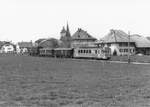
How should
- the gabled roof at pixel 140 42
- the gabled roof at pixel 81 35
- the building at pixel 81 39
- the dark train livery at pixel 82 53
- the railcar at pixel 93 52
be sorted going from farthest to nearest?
the gabled roof at pixel 81 35
the building at pixel 81 39
the gabled roof at pixel 140 42
the dark train livery at pixel 82 53
the railcar at pixel 93 52

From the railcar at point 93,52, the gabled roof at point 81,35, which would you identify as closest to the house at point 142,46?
the gabled roof at point 81,35

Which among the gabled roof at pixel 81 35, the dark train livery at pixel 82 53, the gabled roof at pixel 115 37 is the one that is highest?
the gabled roof at pixel 81 35

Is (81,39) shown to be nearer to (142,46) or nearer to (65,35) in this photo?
(142,46)

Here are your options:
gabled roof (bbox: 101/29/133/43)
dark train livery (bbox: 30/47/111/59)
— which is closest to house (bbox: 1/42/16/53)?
dark train livery (bbox: 30/47/111/59)

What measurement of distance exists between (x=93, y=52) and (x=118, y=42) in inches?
→ 724

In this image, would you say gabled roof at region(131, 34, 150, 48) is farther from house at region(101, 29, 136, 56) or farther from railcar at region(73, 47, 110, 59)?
railcar at region(73, 47, 110, 59)

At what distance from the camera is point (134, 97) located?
38.5 feet

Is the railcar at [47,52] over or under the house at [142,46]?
under

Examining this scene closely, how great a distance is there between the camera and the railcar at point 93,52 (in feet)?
186

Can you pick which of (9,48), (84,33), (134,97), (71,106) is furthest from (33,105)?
(9,48)

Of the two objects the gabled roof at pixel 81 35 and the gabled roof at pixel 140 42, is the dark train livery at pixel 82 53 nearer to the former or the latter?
the gabled roof at pixel 81 35

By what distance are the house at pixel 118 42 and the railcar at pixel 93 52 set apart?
14.2 m

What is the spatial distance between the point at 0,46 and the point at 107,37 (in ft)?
329

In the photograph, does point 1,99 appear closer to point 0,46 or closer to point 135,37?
point 135,37
